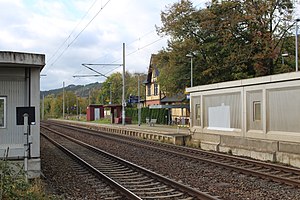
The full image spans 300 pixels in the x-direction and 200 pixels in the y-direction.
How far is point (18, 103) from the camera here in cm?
1291

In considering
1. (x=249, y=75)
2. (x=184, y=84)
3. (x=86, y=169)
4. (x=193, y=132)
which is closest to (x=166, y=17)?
(x=184, y=84)

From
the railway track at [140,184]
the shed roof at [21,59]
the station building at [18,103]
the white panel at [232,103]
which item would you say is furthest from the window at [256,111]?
the shed roof at [21,59]

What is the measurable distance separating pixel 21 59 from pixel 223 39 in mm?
26785

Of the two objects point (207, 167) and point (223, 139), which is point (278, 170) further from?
point (223, 139)

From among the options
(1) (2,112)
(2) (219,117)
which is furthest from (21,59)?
(2) (219,117)

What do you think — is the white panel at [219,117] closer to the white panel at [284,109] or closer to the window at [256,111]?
the window at [256,111]

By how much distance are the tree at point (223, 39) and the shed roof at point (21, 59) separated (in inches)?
964

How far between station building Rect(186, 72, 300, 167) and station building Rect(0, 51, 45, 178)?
9.01 m

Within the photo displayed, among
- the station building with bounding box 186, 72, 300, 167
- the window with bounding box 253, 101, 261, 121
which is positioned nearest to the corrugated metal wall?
the station building with bounding box 186, 72, 300, 167

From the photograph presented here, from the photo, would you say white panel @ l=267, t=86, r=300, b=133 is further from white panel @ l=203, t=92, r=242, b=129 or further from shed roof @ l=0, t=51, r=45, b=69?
shed roof @ l=0, t=51, r=45, b=69

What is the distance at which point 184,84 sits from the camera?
42.6 metres

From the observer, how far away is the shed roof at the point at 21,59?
12.0 metres

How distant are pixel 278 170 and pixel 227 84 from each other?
7675 millimetres

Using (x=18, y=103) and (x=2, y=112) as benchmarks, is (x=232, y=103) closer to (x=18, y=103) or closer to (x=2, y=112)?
(x=18, y=103)
